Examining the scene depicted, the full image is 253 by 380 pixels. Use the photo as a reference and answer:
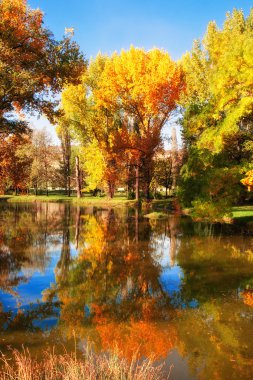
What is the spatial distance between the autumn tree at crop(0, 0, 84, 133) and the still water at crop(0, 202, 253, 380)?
7261mm

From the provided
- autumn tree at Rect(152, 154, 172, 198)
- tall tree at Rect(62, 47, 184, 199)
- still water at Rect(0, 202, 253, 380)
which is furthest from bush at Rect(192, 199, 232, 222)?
autumn tree at Rect(152, 154, 172, 198)

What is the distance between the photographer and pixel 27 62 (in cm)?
1778

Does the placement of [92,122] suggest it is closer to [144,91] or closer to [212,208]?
[144,91]

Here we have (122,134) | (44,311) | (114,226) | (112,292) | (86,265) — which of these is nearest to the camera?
(44,311)

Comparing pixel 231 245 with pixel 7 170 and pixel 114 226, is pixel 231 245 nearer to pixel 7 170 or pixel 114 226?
pixel 114 226

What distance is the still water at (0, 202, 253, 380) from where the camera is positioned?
7008 millimetres

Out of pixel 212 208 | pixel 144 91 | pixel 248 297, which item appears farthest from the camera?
pixel 144 91

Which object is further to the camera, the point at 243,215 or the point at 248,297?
the point at 243,215

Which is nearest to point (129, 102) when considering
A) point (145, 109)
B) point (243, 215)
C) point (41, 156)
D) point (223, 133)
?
point (145, 109)

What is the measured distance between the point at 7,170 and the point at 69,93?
79.9 ft

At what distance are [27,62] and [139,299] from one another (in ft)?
44.2

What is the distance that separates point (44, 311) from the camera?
29.2 ft

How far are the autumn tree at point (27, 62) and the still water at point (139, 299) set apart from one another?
726 cm

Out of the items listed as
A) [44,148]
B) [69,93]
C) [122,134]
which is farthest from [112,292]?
[44,148]
